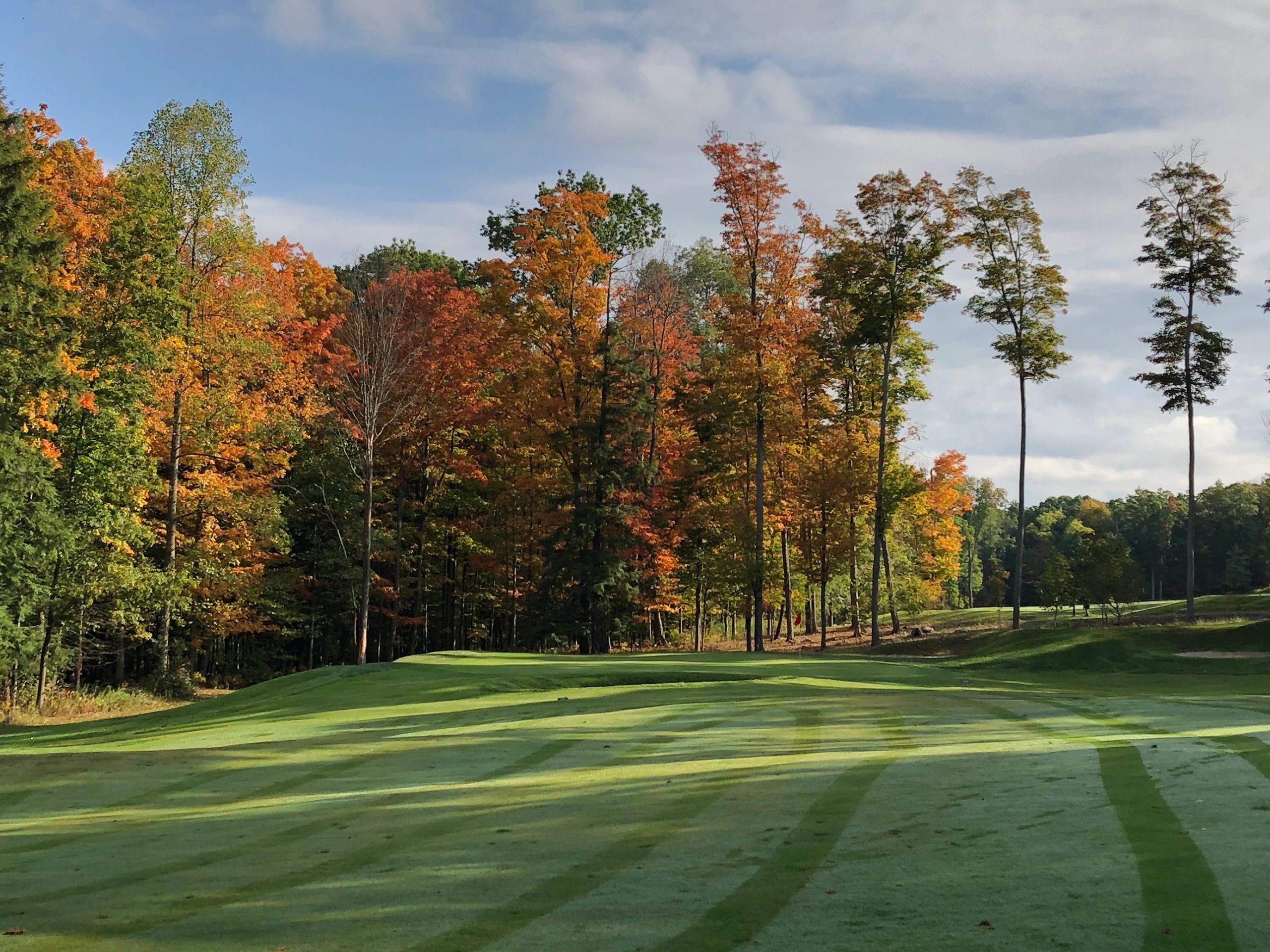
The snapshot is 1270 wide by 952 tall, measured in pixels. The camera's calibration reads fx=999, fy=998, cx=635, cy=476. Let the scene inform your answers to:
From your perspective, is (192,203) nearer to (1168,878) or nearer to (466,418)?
(466,418)

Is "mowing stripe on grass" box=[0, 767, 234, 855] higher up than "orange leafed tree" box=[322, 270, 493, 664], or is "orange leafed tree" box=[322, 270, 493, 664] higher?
"orange leafed tree" box=[322, 270, 493, 664]

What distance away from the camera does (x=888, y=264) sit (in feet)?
119

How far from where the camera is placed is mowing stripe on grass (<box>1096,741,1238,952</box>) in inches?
178

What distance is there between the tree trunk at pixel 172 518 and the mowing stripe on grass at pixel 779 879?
2733 centimetres

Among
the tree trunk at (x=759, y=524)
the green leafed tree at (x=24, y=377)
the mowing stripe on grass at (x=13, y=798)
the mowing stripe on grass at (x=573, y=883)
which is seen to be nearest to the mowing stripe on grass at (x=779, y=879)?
the mowing stripe on grass at (x=573, y=883)

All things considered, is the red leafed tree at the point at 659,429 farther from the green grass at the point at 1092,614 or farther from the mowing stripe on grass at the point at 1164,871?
the mowing stripe on grass at the point at 1164,871

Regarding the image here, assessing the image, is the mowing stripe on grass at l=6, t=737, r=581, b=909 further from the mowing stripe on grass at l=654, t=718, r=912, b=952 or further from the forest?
the forest

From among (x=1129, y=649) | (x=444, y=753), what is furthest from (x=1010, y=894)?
(x=1129, y=649)

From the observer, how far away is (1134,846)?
605cm

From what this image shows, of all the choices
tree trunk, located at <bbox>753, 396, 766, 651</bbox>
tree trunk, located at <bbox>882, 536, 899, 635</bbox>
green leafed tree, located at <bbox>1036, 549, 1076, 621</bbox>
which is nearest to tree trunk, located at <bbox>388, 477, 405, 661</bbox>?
tree trunk, located at <bbox>753, 396, 766, 651</bbox>

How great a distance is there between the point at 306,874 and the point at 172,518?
2814 centimetres

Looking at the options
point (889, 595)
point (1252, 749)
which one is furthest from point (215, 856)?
point (889, 595)

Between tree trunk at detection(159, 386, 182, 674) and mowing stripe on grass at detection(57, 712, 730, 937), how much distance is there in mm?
25443

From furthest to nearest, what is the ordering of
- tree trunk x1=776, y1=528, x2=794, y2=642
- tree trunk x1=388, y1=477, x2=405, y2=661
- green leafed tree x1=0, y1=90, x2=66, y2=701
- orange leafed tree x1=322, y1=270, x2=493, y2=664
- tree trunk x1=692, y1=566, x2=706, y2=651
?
1. tree trunk x1=388, y1=477, x2=405, y2=661
2. tree trunk x1=692, y1=566, x2=706, y2=651
3. tree trunk x1=776, y1=528, x2=794, y2=642
4. orange leafed tree x1=322, y1=270, x2=493, y2=664
5. green leafed tree x1=0, y1=90, x2=66, y2=701
